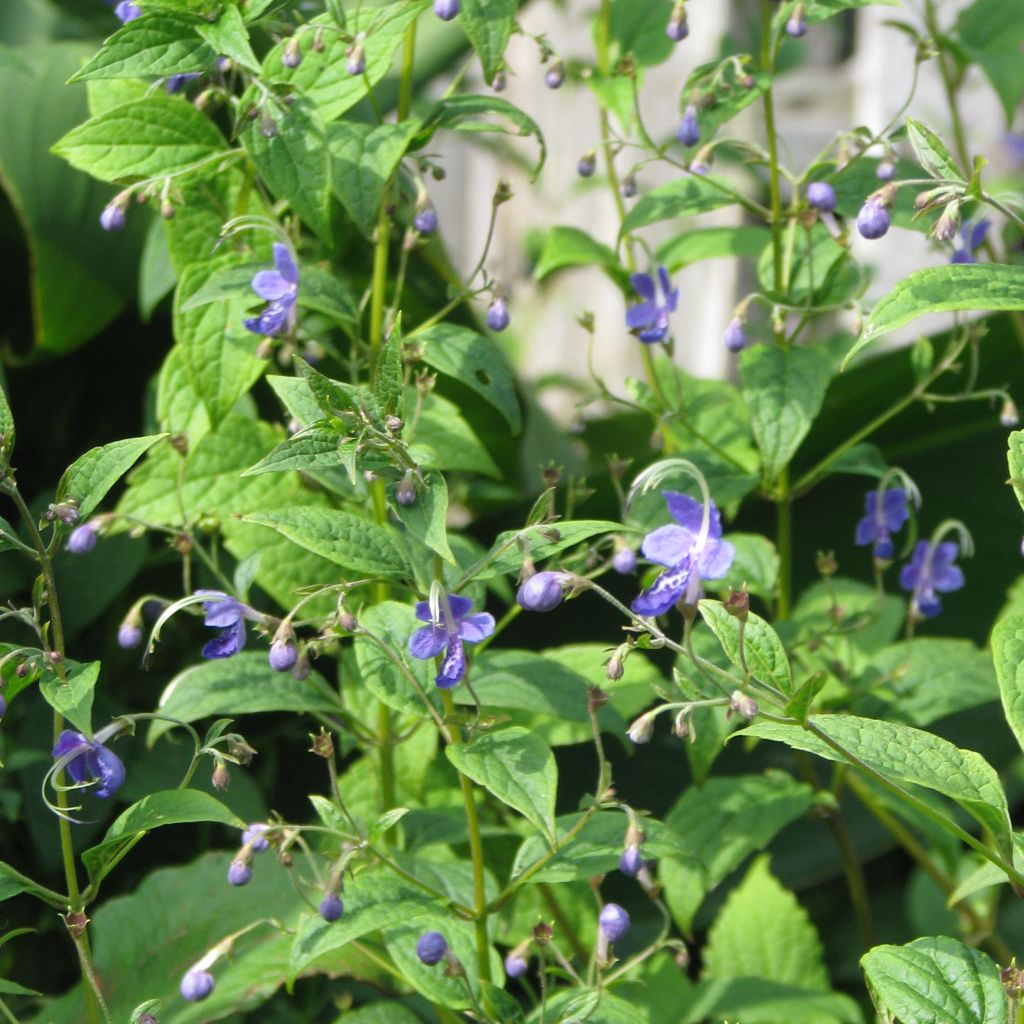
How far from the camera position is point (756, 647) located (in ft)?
2.75

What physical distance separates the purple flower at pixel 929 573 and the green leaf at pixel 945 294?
0.43 meters

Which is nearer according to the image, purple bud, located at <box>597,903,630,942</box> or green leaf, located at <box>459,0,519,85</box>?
purple bud, located at <box>597,903,630,942</box>

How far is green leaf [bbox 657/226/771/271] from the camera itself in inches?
51.4

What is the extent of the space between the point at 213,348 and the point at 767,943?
29.2 inches

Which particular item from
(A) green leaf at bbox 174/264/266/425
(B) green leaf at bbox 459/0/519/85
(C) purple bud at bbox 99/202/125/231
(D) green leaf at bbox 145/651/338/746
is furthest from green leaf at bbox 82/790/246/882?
(B) green leaf at bbox 459/0/519/85

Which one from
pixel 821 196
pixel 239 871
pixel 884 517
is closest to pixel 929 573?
pixel 884 517

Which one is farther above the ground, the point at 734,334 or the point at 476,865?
the point at 734,334

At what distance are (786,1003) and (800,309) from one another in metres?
0.58

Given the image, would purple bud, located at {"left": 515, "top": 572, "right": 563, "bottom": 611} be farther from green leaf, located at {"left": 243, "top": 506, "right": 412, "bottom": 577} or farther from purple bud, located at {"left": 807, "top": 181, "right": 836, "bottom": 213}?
purple bud, located at {"left": 807, "top": 181, "right": 836, "bottom": 213}

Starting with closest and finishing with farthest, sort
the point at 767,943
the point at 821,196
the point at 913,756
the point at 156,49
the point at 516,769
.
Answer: the point at 913,756 → the point at 516,769 → the point at 156,49 → the point at 821,196 → the point at 767,943

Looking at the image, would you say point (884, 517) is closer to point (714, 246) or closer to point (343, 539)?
point (714, 246)

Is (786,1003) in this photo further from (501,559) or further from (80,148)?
(80,148)

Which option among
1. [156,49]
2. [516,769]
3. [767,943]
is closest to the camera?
[516,769]

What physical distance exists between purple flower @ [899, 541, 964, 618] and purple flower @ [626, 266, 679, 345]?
0.97 ft
